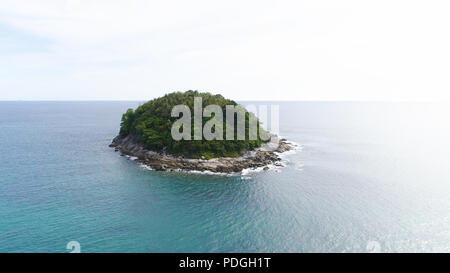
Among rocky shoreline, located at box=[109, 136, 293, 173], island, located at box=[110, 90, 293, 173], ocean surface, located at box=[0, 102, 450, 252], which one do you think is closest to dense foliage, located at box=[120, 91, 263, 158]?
island, located at box=[110, 90, 293, 173]

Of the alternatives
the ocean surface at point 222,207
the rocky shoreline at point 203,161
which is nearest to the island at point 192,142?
the rocky shoreline at point 203,161

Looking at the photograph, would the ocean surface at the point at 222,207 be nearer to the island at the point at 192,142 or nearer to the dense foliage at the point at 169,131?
the island at the point at 192,142

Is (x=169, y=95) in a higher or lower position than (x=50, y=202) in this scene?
higher

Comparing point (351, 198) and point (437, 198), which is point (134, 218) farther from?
point (437, 198)

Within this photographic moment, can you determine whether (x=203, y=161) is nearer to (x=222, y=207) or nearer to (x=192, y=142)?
(x=192, y=142)

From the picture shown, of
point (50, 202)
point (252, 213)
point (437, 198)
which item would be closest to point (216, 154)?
point (252, 213)

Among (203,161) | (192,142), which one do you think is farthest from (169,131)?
(203,161)

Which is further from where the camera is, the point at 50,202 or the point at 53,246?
the point at 50,202
